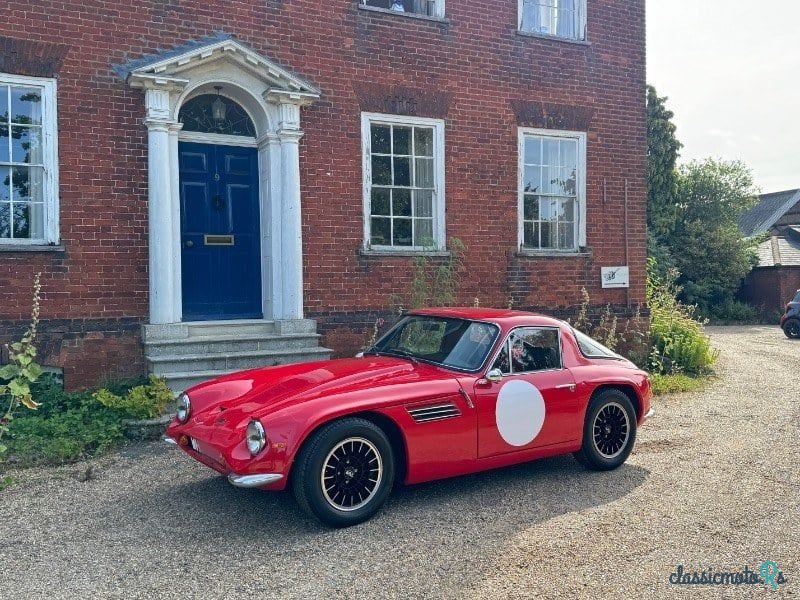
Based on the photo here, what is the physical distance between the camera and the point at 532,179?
10.7 meters

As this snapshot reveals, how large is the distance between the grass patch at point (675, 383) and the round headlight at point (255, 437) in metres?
6.58

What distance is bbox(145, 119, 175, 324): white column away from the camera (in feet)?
26.3

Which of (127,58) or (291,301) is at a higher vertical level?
(127,58)

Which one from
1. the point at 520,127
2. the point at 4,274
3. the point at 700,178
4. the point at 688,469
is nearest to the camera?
the point at 688,469

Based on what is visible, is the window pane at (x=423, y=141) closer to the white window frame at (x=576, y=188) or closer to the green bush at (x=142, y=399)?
the white window frame at (x=576, y=188)

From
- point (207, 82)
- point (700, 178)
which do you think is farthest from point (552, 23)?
point (700, 178)

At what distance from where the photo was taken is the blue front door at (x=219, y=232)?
8.70 m

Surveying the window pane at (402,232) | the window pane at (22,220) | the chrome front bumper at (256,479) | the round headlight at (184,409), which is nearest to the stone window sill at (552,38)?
the window pane at (402,232)

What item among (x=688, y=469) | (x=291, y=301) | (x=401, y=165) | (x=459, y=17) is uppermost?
(x=459, y=17)

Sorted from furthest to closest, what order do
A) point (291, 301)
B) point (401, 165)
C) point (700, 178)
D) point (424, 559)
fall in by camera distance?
point (700, 178), point (401, 165), point (291, 301), point (424, 559)

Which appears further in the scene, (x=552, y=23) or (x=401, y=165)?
(x=552, y=23)

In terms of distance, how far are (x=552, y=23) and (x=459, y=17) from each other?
1.78 metres

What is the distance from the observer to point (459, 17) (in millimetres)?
9969

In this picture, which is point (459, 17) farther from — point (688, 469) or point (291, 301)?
point (688, 469)
